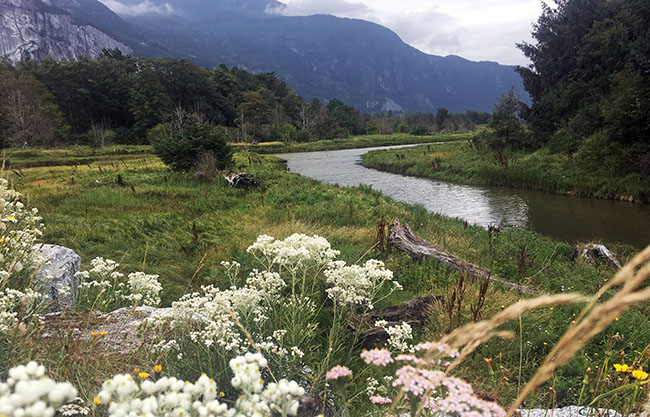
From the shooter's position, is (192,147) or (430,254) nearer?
(430,254)

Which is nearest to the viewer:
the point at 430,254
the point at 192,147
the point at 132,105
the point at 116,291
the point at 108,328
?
the point at 108,328

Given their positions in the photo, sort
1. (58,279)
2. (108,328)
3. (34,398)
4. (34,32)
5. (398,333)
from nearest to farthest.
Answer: (34,398)
(398,333)
(108,328)
(58,279)
(34,32)

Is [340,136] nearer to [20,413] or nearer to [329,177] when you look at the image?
[329,177]

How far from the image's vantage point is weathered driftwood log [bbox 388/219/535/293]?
755 centimetres

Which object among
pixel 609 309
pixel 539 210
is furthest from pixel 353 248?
pixel 539 210

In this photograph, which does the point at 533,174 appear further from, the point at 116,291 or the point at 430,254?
the point at 116,291

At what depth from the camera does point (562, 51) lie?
3434 cm

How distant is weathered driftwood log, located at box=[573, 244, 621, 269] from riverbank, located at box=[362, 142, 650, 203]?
11145 millimetres

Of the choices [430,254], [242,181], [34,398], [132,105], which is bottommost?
[430,254]

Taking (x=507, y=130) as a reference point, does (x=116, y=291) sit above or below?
below

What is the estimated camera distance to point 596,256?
9492 mm

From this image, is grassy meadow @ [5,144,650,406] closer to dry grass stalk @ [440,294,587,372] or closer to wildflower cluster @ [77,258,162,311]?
wildflower cluster @ [77,258,162,311]

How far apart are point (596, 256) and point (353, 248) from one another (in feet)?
21.2

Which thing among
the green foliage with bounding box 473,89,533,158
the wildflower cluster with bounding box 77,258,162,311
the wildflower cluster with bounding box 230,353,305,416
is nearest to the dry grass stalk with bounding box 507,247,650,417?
the wildflower cluster with bounding box 230,353,305,416
